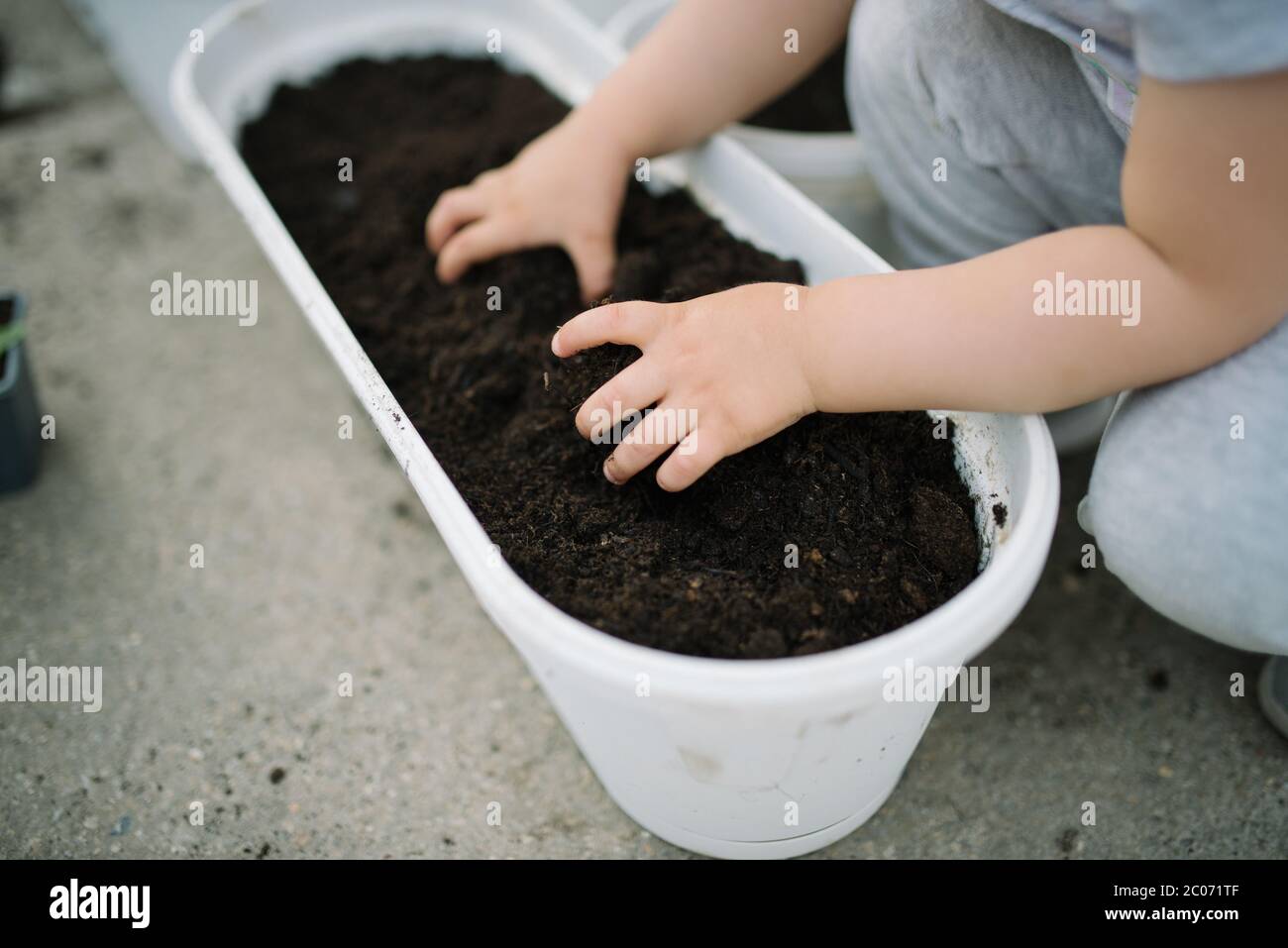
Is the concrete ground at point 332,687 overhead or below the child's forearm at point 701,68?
below

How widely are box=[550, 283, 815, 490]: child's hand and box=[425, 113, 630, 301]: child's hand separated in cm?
31

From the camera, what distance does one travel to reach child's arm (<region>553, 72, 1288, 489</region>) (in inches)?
24.0

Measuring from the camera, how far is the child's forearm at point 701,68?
1.03 meters

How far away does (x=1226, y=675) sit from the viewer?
1.01m

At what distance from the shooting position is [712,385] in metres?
0.74

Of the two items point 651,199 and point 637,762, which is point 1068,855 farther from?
point 651,199

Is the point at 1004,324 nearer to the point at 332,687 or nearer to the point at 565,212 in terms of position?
the point at 565,212

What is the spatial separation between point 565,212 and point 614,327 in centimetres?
33

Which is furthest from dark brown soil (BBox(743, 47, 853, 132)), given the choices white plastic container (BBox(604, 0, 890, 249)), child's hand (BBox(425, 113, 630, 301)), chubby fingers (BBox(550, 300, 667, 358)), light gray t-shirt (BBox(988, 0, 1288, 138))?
light gray t-shirt (BBox(988, 0, 1288, 138))

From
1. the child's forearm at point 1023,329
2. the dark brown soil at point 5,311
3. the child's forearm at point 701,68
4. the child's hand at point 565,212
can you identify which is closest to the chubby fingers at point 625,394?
the child's forearm at point 1023,329

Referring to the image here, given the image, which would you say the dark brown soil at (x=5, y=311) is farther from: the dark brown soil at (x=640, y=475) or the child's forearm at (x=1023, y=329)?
the child's forearm at (x=1023, y=329)

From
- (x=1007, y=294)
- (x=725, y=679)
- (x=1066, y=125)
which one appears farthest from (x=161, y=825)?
(x=1066, y=125)

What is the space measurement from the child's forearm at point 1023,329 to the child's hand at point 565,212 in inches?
15.4

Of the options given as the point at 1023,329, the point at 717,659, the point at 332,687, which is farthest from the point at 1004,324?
the point at 332,687
